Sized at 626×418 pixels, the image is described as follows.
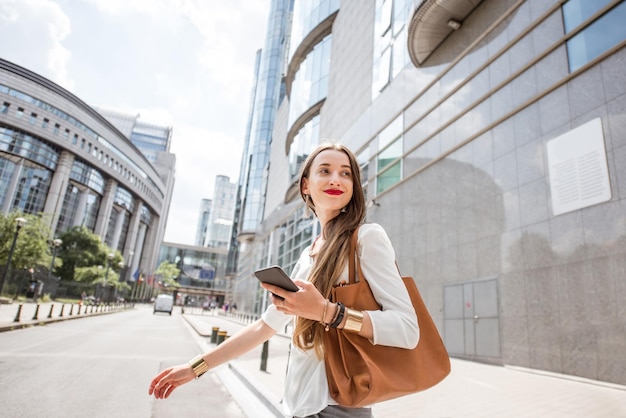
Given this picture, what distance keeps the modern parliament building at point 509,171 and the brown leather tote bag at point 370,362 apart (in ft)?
30.0

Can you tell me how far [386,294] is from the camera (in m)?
1.28

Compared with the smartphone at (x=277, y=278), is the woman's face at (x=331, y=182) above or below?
above

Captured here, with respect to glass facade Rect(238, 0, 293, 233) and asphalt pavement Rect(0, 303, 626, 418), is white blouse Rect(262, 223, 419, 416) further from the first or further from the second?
glass facade Rect(238, 0, 293, 233)

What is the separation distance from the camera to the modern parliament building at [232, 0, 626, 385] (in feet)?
29.1

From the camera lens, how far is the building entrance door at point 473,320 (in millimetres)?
11373

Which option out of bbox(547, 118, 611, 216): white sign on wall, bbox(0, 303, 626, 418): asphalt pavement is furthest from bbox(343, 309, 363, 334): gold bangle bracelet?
bbox(547, 118, 611, 216): white sign on wall

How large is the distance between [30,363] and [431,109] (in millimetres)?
15056

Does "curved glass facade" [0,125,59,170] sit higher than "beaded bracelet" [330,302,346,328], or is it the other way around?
"curved glass facade" [0,125,59,170]

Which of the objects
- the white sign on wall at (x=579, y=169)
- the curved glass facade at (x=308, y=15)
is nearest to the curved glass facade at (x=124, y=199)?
the curved glass facade at (x=308, y=15)

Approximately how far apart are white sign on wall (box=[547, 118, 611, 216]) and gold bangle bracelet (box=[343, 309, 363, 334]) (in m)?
9.94

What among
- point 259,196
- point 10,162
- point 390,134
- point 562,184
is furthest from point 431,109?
point 10,162

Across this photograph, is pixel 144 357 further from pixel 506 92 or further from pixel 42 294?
pixel 42 294

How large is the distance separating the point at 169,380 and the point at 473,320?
40.7 ft

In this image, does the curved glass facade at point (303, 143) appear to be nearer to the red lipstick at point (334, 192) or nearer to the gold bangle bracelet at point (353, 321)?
the red lipstick at point (334, 192)
